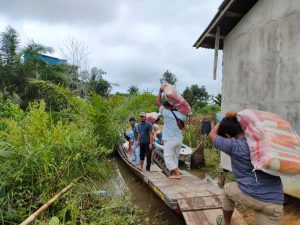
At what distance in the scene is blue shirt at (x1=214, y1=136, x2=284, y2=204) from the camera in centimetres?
321

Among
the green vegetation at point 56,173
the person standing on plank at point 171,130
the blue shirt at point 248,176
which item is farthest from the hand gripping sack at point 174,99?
the blue shirt at point 248,176

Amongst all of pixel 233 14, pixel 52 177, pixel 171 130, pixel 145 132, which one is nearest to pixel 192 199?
pixel 171 130

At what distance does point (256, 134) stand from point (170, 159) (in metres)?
3.05

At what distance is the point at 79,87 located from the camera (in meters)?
21.8

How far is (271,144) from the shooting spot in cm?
309

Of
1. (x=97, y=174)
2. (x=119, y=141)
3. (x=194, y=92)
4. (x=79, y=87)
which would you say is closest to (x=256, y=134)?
(x=97, y=174)

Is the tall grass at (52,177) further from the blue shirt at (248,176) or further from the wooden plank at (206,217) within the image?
the blue shirt at (248,176)

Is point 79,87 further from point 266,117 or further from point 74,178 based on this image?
point 266,117

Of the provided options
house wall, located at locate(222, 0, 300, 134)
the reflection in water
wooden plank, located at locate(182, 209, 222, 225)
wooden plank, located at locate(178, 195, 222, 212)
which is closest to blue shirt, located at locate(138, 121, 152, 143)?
the reflection in water

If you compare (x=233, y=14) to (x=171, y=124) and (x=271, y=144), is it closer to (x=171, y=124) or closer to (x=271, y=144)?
(x=171, y=124)

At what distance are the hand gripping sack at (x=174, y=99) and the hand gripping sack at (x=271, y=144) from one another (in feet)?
7.85

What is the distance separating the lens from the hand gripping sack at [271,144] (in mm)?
3004

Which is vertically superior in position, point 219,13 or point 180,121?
point 219,13

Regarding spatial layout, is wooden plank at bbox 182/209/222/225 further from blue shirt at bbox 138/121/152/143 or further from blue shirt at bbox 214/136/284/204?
Result: blue shirt at bbox 138/121/152/143
